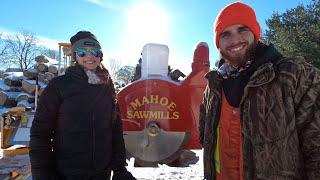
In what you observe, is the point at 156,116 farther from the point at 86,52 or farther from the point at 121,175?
the point at 86,52

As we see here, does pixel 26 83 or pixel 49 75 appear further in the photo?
pixel 26 83

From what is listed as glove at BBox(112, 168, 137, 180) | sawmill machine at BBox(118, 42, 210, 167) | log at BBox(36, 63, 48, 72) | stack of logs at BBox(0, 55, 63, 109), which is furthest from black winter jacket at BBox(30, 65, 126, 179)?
log at BBox(36, 63, 48, 72)

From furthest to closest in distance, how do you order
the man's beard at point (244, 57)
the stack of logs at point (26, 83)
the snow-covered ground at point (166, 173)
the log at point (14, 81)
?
the log at point (14, 81)
the stack of logs at point (26, 83)
the snow-covered ground at point (166, 173)
the man's beard at point (244, 57)

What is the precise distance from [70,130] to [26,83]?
16.9m

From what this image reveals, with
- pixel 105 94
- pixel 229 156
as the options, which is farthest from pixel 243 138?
pixel 105 94

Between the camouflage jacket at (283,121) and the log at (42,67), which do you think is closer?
the camouflage jacket at (283,121)

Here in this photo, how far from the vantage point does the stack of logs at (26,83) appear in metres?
17.1

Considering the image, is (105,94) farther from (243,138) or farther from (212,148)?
(243,138)

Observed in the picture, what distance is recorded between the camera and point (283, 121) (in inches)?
78.2

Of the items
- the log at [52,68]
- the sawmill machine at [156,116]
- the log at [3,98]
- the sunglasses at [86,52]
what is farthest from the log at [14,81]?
the sunglasses at [86,52]

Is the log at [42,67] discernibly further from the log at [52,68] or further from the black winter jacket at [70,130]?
the black winter jacket at [70,130]

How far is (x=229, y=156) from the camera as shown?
2.25 metres

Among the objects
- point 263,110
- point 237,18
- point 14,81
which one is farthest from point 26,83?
point 263,110

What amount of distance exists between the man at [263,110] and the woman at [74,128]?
34.0 inches
